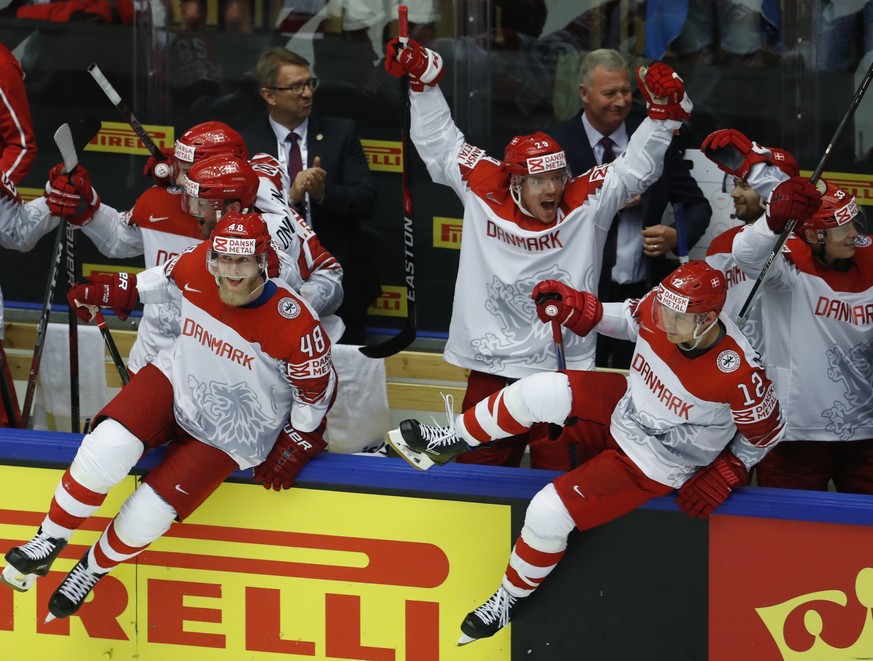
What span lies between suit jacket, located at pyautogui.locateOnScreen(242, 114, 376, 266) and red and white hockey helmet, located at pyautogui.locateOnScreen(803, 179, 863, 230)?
1.81 meters

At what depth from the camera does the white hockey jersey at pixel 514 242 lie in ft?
14.9

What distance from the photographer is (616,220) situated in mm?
5227

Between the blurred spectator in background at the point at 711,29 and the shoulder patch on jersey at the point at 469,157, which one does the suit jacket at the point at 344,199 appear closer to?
the shoulder patch on jersey at the point at 469,157

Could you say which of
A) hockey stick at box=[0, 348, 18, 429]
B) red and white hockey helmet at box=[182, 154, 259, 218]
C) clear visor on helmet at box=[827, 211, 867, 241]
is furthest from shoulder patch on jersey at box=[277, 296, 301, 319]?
clear visor on helmet at box=[827, 211, 867, 241]

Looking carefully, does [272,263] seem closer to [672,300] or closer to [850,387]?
[672,300]

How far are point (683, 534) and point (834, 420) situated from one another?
2.99 feet

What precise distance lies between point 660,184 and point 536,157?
0.90 meters

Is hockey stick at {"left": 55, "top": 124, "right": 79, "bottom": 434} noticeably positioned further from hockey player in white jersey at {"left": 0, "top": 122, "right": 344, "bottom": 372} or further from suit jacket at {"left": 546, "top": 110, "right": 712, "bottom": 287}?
suit jacket at {"left": 546, "top": 110, "right": 712, "bottom": 287}

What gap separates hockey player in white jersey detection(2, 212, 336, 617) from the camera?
3.93 m

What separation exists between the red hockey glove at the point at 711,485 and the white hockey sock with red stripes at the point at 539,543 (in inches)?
12.6

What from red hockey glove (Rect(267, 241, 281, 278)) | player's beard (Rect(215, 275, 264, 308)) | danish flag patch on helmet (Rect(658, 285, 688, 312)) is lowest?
player's beard (Rect(215, 275, 264, 308))

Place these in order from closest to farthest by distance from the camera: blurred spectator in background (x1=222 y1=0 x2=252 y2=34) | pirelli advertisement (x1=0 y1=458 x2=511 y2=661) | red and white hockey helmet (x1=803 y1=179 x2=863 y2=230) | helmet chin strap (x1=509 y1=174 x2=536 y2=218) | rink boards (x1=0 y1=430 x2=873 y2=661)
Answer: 1. rink boards (x1=0 y1=430 x2=873 y2=661)
2. pirelli advertisement (x1=0 y1=458 x2=511 y2=661)
3. red and white hockey helmet (x1=803 y1=179 x2=863 y2=230)
4. helmet chin strap (x1=509 y1=174 x2=536 y2=218)
5. blurred spectator in background (x1=222 y1=0 x2=252 y2=34)

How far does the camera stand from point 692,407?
12.4 ft

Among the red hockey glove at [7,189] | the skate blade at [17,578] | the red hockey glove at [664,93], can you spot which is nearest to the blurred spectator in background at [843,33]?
the red hockey glove at [664,93]
